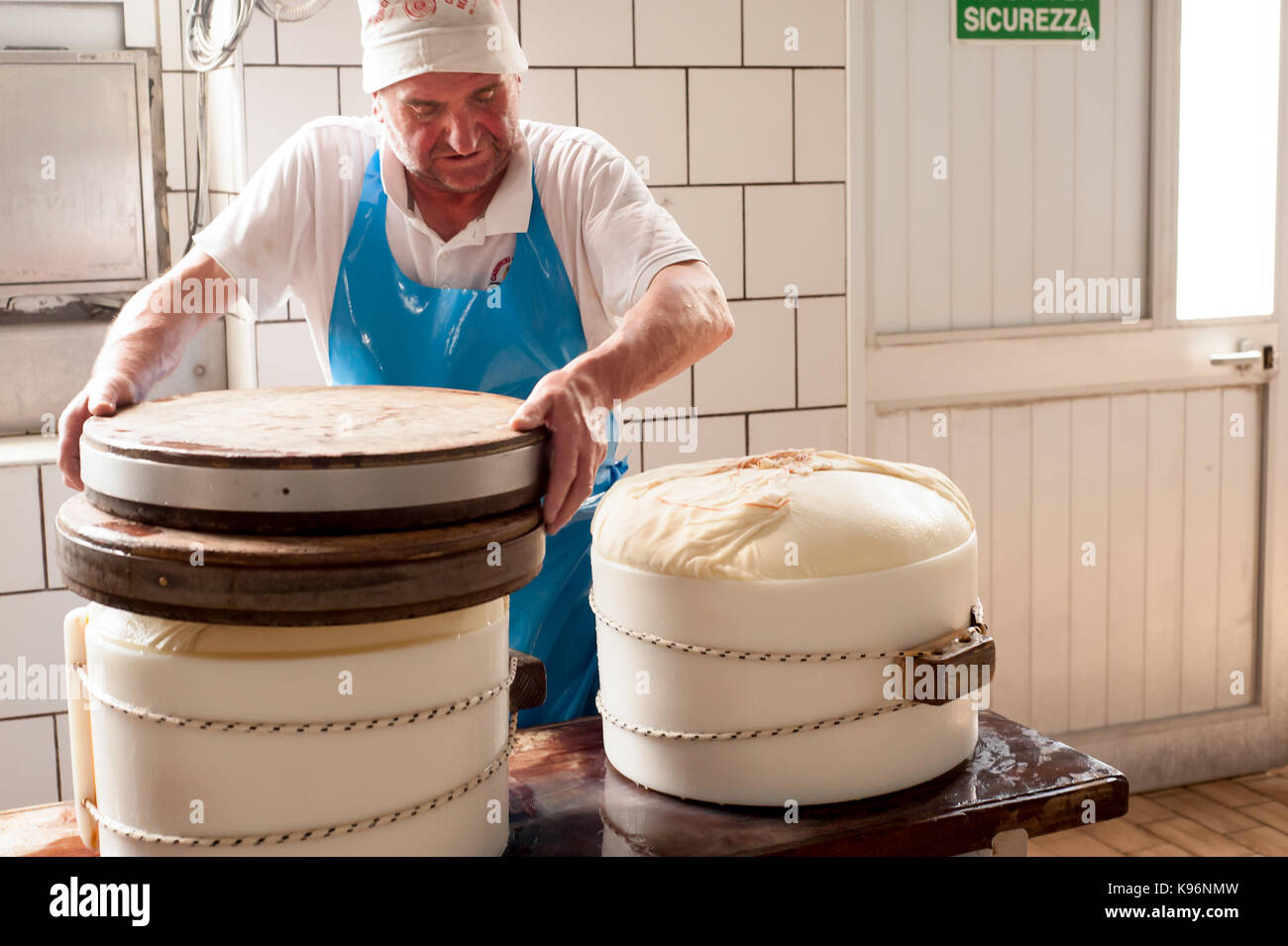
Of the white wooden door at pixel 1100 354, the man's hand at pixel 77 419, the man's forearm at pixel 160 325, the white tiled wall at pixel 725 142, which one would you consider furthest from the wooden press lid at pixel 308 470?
the white wooden door at pixel 1100 354

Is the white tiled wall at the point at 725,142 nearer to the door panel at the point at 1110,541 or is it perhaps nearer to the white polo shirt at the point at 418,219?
the door panel at the point at 1110,541

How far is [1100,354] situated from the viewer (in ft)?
11.4

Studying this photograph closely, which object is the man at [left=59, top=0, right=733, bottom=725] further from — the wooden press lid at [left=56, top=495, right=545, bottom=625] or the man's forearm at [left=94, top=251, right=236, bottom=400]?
the wooden press lid at [left=56, top=495, right=545, bottom=625]

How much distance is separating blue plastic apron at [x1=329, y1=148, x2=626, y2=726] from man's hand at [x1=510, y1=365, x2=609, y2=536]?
63cm

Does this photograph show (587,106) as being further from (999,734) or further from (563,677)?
(999,734)

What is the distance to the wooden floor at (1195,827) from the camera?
10.7 feet

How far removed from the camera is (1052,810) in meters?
1.24

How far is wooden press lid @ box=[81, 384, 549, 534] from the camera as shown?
0.93m

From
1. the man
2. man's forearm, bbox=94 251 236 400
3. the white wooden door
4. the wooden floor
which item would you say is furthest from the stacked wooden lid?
the wooden floor

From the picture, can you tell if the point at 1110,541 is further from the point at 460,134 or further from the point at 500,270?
the point at 460,134

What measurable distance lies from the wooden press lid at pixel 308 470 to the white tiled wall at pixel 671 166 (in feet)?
5.25

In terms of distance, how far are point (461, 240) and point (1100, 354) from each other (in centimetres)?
224

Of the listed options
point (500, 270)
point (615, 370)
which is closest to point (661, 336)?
point (615, 370)
